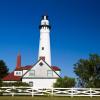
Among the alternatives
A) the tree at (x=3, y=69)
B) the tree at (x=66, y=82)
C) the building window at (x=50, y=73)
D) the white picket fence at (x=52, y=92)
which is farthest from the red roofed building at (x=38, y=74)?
the white picket fence at (x=52, y=92)

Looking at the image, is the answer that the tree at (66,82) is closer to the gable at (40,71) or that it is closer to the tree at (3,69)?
the gable at (40,71)

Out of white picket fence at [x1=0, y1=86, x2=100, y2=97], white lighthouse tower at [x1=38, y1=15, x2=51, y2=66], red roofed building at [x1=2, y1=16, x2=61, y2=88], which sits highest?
white lighthouse tower at [x1=38, y1=15, x2=51, y2=66]

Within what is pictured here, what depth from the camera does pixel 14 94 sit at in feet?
127

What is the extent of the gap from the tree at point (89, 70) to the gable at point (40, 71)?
17.9m

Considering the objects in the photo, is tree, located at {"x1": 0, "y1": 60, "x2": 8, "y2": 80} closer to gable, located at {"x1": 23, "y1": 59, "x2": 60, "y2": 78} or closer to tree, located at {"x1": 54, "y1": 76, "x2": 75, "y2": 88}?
gable, located at {"x1": 23, "y1": 59, "x2": 60, "y2": 78}

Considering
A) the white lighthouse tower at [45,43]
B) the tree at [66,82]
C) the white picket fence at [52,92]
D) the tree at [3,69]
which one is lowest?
the white picket fence at [52,92]

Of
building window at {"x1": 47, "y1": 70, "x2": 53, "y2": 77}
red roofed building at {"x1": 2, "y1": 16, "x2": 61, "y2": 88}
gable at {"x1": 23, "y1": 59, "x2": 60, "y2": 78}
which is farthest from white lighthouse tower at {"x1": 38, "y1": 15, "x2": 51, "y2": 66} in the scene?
building window at {"x1": 47, "y1": 70, "x2": 53, "y2": 77}

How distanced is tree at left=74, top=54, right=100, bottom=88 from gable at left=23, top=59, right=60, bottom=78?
1787 centimetres

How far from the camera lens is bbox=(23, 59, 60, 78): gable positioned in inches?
2768

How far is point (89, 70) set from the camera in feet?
172

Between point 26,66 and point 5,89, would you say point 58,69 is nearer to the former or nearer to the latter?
point 26,66

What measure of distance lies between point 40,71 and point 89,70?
65.9ft

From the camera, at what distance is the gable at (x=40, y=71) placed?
70312mm

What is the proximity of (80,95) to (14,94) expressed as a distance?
24.0 ft
